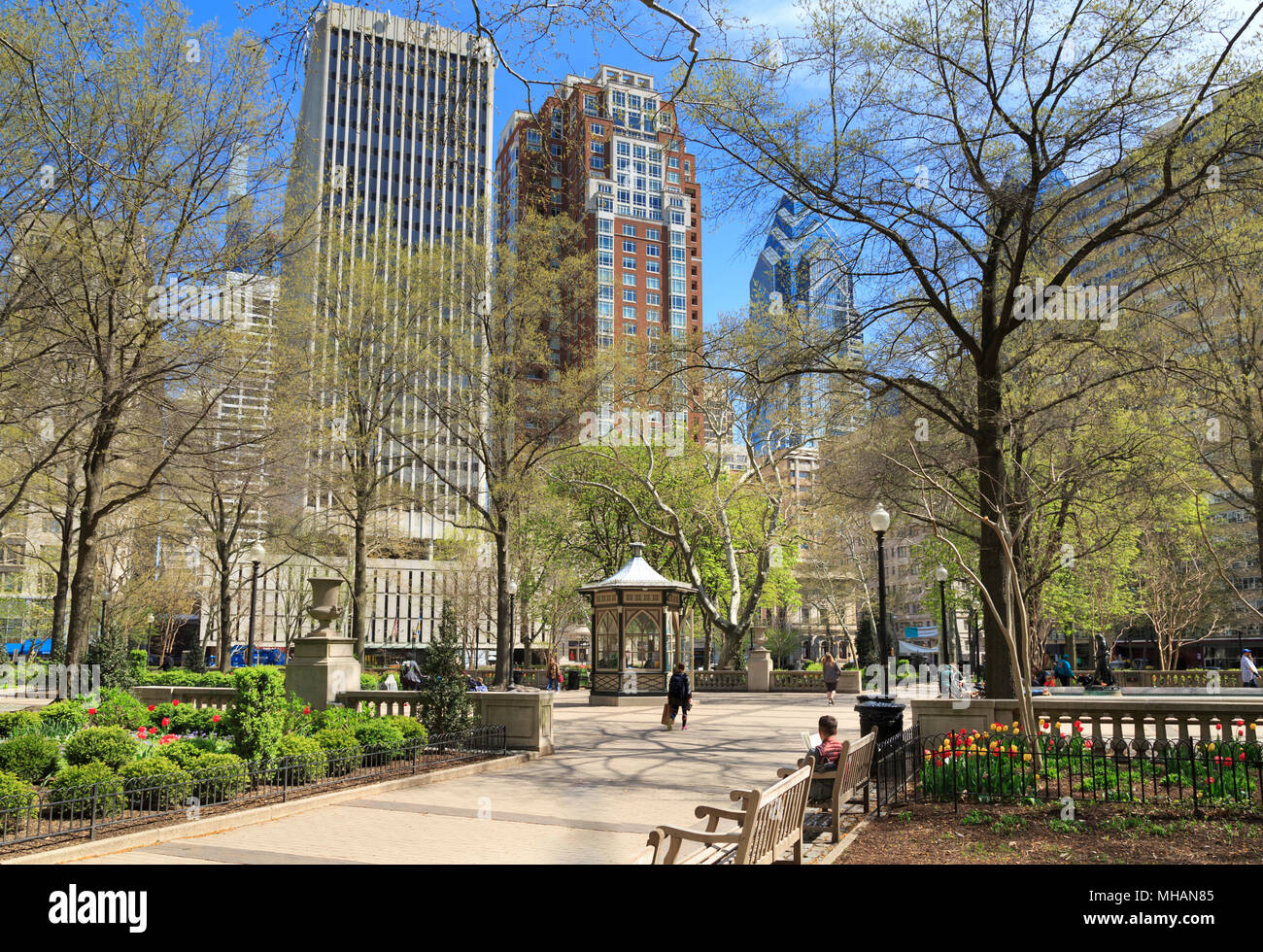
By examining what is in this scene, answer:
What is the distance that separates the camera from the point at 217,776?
9648mm

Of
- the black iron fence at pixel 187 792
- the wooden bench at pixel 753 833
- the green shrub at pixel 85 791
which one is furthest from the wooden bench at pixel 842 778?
the green shrub at pixel 85 791

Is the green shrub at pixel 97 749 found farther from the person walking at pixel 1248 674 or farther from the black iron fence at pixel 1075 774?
the person walking at pixel 1248 674

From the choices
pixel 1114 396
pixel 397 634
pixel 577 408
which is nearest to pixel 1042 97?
pixel 1114 396

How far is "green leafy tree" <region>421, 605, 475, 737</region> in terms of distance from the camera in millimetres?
14703

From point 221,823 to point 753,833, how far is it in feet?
19.2

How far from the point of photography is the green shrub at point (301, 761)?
10836 millimetres

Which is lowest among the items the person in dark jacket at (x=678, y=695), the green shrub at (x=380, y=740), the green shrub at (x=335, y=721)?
the person in dark jacket at (x=678, y=695)

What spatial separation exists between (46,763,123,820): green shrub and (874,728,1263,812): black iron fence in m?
7.44

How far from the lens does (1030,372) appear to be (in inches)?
724

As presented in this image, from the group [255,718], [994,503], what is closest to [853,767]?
[994,503]

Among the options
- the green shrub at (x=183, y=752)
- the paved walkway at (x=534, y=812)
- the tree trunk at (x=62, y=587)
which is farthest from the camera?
the tree trunk at (x=62, y=587)

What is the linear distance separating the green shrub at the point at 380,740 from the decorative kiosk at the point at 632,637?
17.3 meters
